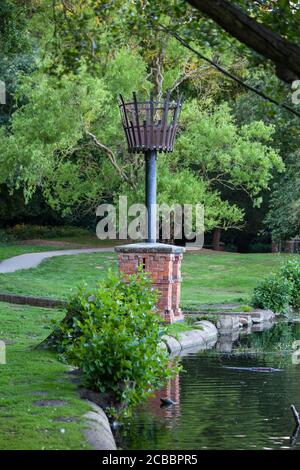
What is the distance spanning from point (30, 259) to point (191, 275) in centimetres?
595

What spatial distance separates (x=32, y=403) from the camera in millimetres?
9664

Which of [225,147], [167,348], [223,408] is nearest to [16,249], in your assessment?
[225,147]

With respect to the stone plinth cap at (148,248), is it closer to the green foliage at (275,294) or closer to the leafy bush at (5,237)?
the green foliage at (275,294)

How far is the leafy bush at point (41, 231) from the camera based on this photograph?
4472 cm

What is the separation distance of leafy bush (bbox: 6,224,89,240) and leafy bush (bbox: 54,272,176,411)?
109ft

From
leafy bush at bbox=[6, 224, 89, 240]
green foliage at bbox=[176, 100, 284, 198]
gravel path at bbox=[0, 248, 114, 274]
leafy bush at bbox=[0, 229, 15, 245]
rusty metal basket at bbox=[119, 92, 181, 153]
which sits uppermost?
green foliage at bbox=[176, 100, 284, 198]

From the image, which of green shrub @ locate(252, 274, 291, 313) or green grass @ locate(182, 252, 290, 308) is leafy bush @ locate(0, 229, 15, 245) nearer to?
green grass @ locate(182, 252, 290, 308)

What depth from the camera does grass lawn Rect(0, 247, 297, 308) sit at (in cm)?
2583

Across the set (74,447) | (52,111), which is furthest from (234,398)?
(52,111)

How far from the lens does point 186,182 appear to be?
34.6 metres

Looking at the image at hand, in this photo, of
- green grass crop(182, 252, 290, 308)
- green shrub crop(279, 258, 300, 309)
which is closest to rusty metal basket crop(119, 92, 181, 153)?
green grass crop(182, 252, 290, 308)

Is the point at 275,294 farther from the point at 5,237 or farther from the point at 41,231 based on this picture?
the point at 41,231

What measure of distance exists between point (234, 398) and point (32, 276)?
17998 mm
